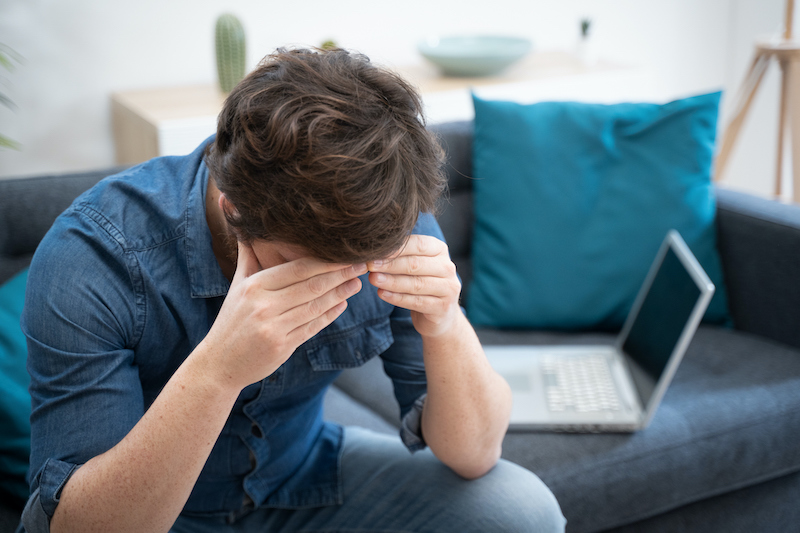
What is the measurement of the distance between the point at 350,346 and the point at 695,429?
0.70 meters

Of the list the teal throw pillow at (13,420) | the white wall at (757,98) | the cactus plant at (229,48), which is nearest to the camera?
the teal throw pillow at (13,420)

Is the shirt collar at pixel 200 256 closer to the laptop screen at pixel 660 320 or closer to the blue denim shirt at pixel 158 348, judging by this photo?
the blue denim shirt at pixel 158 348

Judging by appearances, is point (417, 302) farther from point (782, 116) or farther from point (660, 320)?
point (782, 116)

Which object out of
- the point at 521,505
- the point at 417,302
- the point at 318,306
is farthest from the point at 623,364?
the point at 318,306

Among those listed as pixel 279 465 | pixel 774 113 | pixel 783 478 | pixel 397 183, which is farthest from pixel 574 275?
pixel 774 113

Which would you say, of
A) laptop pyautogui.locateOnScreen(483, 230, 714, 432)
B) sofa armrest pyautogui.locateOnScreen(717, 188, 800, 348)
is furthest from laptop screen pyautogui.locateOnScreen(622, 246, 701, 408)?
sofa armrest pyautogui.locateOnScreen(717, 188, 800, 348)

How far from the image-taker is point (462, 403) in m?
0.87

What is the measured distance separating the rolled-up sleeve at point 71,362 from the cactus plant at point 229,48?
136 centimetres

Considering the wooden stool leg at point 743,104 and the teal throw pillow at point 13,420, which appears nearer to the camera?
the teal throw pillow at point 13,420

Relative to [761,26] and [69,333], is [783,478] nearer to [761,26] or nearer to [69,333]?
[69,333]

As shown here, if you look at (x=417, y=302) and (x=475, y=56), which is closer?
(x=417, y=302)

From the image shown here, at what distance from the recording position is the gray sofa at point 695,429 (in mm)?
1173

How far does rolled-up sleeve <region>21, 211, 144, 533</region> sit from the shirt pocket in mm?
251

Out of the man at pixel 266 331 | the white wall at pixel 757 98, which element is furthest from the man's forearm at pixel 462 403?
the white wall at pixel 757 98
